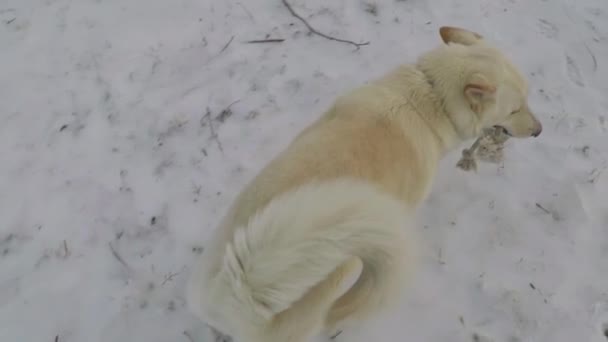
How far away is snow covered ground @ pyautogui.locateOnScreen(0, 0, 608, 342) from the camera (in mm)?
2355

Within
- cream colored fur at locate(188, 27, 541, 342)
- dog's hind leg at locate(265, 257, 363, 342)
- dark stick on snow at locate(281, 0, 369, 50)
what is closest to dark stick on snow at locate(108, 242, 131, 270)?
cream colored fur at locate(188, 27, 541, 342)

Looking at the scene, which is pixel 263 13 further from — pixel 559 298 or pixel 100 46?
pixel 559 298

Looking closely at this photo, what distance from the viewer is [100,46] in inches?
137

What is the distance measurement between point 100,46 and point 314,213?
9.88 ft

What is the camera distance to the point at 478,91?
213 cm

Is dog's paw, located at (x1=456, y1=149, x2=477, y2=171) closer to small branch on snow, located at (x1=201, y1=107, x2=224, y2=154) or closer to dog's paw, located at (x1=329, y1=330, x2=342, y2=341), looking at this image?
dog's paw, located at (x1=329, y1=330, x2=342, y2=341)

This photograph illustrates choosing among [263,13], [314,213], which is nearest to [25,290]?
[314,213]

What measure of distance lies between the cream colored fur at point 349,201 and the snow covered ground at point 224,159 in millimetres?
599

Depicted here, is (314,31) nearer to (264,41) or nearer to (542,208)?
(264,41)

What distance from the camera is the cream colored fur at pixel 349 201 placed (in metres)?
1.29

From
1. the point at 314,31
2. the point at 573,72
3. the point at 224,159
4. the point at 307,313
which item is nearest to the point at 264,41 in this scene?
the point at 314,31

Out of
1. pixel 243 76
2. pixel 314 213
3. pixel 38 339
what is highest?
pixel 314 213

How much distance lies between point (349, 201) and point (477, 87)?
121cm

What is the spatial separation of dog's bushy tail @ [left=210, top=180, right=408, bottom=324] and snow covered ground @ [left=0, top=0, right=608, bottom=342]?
1.09 m
